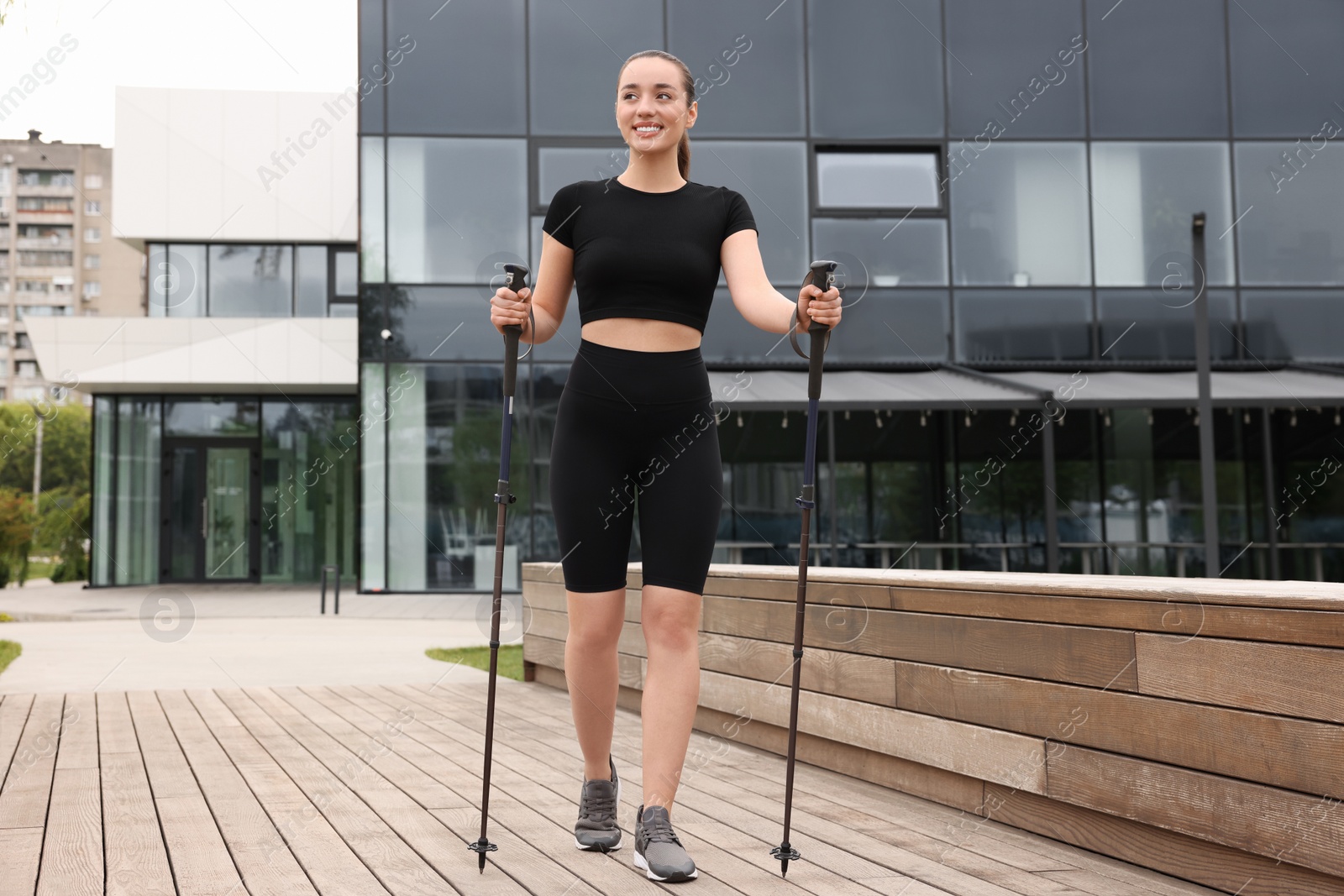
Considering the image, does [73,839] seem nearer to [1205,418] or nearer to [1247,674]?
[1247,674]

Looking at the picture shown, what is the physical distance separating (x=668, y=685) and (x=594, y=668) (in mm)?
235

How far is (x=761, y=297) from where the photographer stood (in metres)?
2.65

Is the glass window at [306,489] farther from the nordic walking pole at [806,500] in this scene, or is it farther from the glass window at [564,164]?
the nordic walking pole at [806,500]

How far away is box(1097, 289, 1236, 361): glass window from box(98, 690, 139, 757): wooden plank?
1160 cm

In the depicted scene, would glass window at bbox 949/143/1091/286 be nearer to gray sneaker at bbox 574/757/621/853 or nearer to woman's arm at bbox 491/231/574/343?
woman's arm at bbox 491/231/574/343

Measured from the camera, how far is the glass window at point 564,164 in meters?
14.2

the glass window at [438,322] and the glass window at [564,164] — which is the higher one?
the glass window at [564,164]

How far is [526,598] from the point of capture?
6648 millimetres

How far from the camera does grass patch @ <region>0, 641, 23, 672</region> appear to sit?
25.3 feet

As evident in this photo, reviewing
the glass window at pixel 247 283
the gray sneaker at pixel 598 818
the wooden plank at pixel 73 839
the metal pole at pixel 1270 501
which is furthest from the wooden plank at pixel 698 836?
the glass window at pixel 247 283

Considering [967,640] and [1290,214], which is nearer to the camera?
[967,640]

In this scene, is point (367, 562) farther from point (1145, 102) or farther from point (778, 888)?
point (778, 888)

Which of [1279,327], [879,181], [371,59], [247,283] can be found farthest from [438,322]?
[1279,327]

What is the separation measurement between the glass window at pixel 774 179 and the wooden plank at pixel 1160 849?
1155 centimetres
